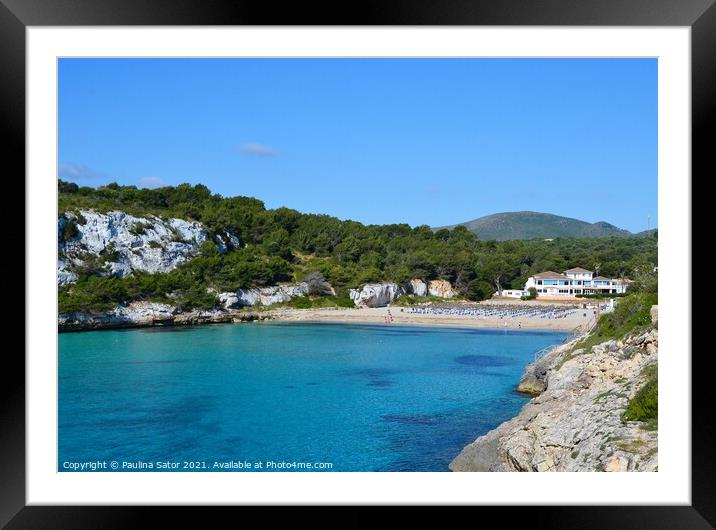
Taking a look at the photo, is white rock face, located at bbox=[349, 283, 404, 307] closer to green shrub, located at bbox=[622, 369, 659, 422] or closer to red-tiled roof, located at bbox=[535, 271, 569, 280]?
red-tiled roof, located at bbox=[535, 271, 569, 280]

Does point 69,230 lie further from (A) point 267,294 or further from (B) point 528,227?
(B) point 528,227

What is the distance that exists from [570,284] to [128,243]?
13.9 meters

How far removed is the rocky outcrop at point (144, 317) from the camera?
15.3 meters

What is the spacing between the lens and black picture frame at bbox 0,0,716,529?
2.18 meters

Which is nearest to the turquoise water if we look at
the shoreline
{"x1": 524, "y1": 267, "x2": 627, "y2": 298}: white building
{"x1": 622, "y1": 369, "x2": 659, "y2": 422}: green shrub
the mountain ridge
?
the shoreline

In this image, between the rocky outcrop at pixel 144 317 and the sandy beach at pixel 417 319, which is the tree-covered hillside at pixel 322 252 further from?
the sandy beach at pixel 417 319

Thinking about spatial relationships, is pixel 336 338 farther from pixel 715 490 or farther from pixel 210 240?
pixel 715 490

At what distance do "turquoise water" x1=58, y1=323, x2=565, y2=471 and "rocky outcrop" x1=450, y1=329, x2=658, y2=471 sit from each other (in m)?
0.67

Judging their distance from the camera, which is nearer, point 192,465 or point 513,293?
point 192,465

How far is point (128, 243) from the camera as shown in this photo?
1794 cm

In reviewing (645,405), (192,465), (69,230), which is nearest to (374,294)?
(69,230)
